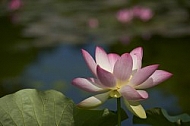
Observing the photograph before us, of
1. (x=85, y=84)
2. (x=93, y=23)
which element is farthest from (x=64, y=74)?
(x=85, y=84)

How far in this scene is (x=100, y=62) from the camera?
74cm

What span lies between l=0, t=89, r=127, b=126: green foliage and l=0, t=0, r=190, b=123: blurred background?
1.82 meters

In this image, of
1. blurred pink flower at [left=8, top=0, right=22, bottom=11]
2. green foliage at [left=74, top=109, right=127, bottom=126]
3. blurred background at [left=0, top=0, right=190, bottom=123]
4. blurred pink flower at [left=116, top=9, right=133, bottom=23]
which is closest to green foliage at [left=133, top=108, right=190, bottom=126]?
green foliage at [left=74, top=109, right=127, bottom=126]

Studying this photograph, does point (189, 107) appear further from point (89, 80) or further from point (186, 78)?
point (89, 80)

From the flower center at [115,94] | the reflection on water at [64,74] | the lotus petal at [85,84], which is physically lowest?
the reflection on water at [64,74]

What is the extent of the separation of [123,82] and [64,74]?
246 cm

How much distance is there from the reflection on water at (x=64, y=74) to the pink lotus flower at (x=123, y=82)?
1.89 m

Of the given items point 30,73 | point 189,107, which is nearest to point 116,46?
point 30,73

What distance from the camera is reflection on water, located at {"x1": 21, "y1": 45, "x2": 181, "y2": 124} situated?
269cm

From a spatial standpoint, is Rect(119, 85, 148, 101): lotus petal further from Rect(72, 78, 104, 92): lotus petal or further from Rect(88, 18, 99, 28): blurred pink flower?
Rect(88, 18, 99, 28): blurred pink flower

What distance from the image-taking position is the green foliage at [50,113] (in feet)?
2.52

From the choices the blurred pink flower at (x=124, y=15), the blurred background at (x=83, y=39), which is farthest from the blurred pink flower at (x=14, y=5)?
the blurred pink flower at (x=124, y=15)

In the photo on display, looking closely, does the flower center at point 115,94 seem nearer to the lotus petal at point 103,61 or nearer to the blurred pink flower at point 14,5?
the lotus petal at point 103,61

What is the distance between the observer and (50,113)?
2.55ft
